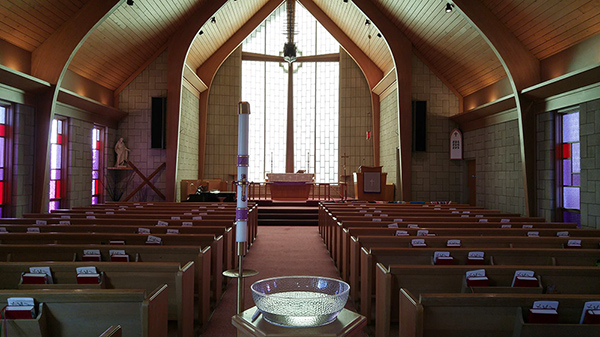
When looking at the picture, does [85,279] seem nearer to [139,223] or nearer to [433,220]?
[139,223]

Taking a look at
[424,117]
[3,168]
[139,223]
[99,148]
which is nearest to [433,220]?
[139,223]

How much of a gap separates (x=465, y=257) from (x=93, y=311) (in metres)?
2.36

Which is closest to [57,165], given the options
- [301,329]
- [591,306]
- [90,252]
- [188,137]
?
[188,137]

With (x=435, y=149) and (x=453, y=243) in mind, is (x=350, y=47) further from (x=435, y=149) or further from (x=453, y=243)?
(x=453, y=243)

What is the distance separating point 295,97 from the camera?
14094 millimetres

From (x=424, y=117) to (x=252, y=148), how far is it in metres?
6.01

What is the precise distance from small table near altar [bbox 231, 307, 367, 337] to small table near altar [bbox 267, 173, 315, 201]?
9.15m

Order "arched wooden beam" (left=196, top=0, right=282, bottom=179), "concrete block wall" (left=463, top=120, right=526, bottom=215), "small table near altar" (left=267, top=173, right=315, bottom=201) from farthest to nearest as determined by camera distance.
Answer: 1. "arched wooden beam" (left=196, top=0, right=282, bottom=179)
2. "small table near altar" (left=267, top=173, right=315, bottom=201)
3. "concrete block wall" (left=463, top=120, right=526, bottom=215)

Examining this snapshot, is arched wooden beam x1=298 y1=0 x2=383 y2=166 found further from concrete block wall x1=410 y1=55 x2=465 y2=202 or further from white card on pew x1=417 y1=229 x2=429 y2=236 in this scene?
white card on pew x1=417 y1=229 x2=429 y2=236

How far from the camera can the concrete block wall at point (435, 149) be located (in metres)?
10.3

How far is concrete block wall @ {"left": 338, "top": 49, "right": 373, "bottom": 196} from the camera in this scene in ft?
43.8

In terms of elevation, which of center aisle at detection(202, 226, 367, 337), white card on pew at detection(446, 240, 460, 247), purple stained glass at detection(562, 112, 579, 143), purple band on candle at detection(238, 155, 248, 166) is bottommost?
center aisle at detection(202, 226, 367, 337)

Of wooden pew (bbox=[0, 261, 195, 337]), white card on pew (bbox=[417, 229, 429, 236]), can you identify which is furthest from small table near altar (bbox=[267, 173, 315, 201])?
wooden pew (bbox=[0, 261, 195, 337])

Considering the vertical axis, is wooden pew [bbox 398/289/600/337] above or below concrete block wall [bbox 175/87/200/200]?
below
